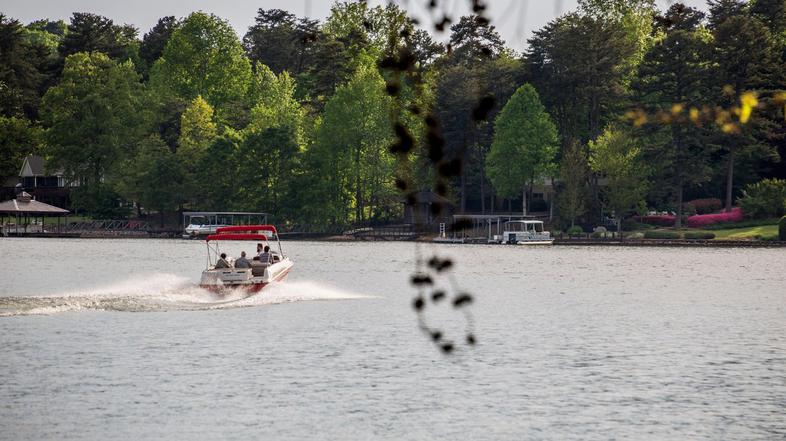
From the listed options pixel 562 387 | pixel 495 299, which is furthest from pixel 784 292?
pixel 562 387

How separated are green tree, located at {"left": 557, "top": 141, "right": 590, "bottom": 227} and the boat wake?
64.6 meters

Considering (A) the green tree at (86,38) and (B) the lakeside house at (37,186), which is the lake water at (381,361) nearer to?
(B) the lakeside house at (37,186)

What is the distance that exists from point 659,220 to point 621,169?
10.8 meters

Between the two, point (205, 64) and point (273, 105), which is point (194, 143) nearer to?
point (273, 105)

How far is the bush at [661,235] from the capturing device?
122812mm

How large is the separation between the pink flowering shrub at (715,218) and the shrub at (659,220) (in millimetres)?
2930

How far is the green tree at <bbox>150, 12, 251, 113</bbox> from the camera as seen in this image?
168 meters

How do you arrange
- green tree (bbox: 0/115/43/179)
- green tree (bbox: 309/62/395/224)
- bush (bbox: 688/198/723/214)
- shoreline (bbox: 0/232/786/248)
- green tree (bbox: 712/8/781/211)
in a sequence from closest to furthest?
1. green tree (bbox: 712/8/781/211)
2. shoreline (bbox: 0/232/786/248)
3. bush (bbox: 688/198/723/214)
4. green tree (bbox: 309/62/395/224)
5. green tree (bbox: 0/115/43/179)

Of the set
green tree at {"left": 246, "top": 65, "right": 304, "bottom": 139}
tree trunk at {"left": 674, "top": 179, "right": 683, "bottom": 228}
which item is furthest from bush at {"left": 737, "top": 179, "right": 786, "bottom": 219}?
green tree at {"left": 246, "top": 65, "right": 304, "bottom": 139}

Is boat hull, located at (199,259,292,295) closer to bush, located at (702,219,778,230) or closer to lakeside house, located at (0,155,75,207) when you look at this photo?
bush, located at (702,219,778,230)

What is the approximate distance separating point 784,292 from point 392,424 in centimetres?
5494

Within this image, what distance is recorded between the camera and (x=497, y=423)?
29781mm

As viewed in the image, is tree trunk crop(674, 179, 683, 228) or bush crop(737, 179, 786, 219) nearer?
bush crop(737, 179, 786, 219)

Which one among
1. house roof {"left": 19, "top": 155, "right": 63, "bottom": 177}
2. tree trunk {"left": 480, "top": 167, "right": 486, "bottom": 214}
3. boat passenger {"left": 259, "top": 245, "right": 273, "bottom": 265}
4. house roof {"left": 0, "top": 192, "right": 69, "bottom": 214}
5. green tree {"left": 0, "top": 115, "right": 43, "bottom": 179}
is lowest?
boat passenger {"left": 259, "top": 245, "right": 273, "bottom": 265}
